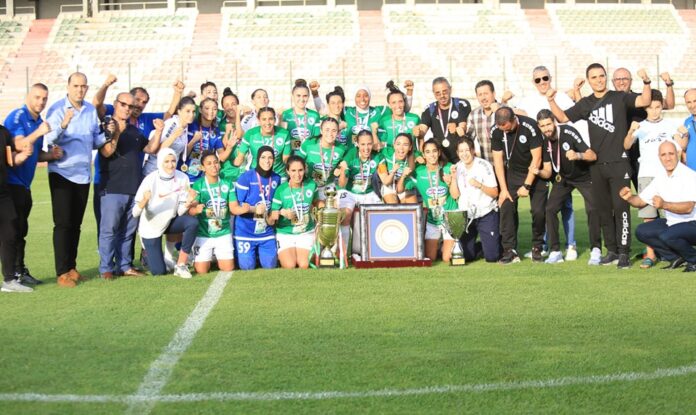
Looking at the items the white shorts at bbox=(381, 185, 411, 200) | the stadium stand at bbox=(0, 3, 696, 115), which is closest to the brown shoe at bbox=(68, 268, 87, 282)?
the white shorts at bbox=(381, 185, 411, 200)

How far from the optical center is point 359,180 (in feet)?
33.5

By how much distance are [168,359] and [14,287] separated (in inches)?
128

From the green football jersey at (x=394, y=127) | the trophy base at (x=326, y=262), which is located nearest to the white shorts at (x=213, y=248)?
the trophy base at (x=326, y=262)

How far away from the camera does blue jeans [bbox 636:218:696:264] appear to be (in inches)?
342

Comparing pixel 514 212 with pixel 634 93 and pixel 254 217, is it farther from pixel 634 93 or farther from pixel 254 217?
pixel 254 217

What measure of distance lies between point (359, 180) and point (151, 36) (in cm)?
3402

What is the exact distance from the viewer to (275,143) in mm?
9984

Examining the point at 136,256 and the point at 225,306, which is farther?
the point at 136,256

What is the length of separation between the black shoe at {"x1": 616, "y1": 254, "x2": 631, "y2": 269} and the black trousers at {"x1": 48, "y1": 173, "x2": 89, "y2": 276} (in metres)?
5.23

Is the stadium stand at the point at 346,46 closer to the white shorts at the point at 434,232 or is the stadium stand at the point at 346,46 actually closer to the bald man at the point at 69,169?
the white shorts at the point at 434,232

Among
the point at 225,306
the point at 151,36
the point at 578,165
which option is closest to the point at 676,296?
the point at 578,165

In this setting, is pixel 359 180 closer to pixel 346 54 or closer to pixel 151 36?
pixel 346 54

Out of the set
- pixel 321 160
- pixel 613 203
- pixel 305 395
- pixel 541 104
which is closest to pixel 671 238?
pixel 613 203

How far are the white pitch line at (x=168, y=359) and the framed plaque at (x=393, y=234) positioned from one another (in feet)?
6.83
